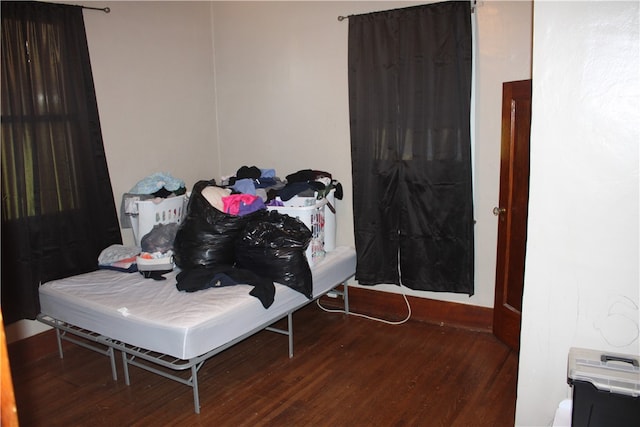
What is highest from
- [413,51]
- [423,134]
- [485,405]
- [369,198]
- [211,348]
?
[413,51]

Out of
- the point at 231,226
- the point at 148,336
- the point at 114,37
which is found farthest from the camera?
the point at 114,37

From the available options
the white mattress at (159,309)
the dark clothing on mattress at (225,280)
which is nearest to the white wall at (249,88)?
the white mattress at (159,309)

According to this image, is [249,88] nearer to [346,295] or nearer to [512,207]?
[346,295]

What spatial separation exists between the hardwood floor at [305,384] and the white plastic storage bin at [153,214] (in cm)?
93

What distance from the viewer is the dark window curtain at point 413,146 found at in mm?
3531

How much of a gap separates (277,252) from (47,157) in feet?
5.48

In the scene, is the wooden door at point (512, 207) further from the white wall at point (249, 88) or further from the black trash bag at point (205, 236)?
the black trash bag at point (205, 236)

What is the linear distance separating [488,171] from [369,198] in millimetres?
913

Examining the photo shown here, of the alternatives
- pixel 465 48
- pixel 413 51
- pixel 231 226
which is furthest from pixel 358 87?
pixel 231 226

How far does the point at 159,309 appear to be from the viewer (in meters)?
2.84

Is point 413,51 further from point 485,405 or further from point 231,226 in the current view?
point 485,405

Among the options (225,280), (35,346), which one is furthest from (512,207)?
(35,346)

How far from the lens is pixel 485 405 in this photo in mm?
2814

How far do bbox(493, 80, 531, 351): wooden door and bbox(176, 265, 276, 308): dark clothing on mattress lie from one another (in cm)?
165
